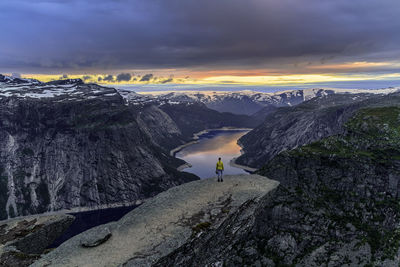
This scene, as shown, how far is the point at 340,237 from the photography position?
112312 millimetres

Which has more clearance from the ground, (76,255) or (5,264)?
(76,255)

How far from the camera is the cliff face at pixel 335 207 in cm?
10588

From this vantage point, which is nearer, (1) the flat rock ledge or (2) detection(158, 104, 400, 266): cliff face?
(1) the flat rock ledge

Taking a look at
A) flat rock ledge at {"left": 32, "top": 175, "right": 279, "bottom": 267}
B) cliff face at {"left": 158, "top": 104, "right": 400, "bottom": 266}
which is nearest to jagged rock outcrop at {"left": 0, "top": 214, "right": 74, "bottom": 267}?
flat rock ledge at {"left": 32, "top": 175, "right": 279, "bottom": 267}

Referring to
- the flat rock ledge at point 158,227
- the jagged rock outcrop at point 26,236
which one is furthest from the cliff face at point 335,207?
the jagged rock outcrop at point 26,236

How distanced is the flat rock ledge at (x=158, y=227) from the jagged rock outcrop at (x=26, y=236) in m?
10.8

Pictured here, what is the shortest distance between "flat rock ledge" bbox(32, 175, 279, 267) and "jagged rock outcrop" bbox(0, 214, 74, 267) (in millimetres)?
10848

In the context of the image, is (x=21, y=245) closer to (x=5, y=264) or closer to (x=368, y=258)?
(x=5, y=264)

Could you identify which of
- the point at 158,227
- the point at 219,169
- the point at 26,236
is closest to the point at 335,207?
the point at 219,169

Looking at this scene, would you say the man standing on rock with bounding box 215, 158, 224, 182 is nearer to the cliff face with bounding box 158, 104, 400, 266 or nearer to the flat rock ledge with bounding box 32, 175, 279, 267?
the flat rock ledge with bounding box 32, 175, 279, 267

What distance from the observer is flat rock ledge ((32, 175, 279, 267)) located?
85.3 feet

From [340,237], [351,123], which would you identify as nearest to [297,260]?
[340,237]

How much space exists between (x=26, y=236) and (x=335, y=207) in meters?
124

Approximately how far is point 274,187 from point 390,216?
107 meters
